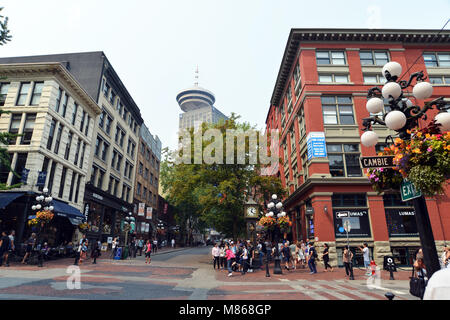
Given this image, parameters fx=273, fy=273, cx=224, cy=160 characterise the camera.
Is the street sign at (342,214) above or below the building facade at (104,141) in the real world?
below

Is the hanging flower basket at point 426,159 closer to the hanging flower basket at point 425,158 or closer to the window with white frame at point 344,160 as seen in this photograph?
the hanging flower basket at point 425,158

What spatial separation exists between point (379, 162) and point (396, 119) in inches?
37.8

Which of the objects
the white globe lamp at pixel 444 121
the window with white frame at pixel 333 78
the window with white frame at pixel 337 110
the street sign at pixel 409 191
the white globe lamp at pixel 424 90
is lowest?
the street sign at pixel 409 191

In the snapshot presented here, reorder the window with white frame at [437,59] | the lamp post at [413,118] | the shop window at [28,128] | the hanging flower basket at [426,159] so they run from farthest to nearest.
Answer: the window with white frame at [437,59] < the shop window at [28,128] < the hanging flower basket at [426,159] < the lamp post at [413,118]

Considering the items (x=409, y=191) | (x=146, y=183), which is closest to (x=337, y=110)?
(x=409, y=191)

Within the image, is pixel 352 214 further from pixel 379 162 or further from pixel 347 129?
pixel 379 162

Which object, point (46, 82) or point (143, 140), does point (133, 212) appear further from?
point (46, 82)

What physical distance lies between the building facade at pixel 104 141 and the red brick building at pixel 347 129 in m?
21.0

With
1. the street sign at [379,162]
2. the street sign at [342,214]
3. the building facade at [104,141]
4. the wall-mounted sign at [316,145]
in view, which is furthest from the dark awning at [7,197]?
the street sign at [342,214]

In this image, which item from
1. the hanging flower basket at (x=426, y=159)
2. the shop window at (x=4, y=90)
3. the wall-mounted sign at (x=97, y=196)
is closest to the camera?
the hanging flower basket at (x=426, y=159)

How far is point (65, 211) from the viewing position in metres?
22.2

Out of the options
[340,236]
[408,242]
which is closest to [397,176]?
[340,236]

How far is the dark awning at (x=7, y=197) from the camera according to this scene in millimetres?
18486

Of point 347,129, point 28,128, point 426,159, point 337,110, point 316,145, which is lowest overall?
point 426,159
